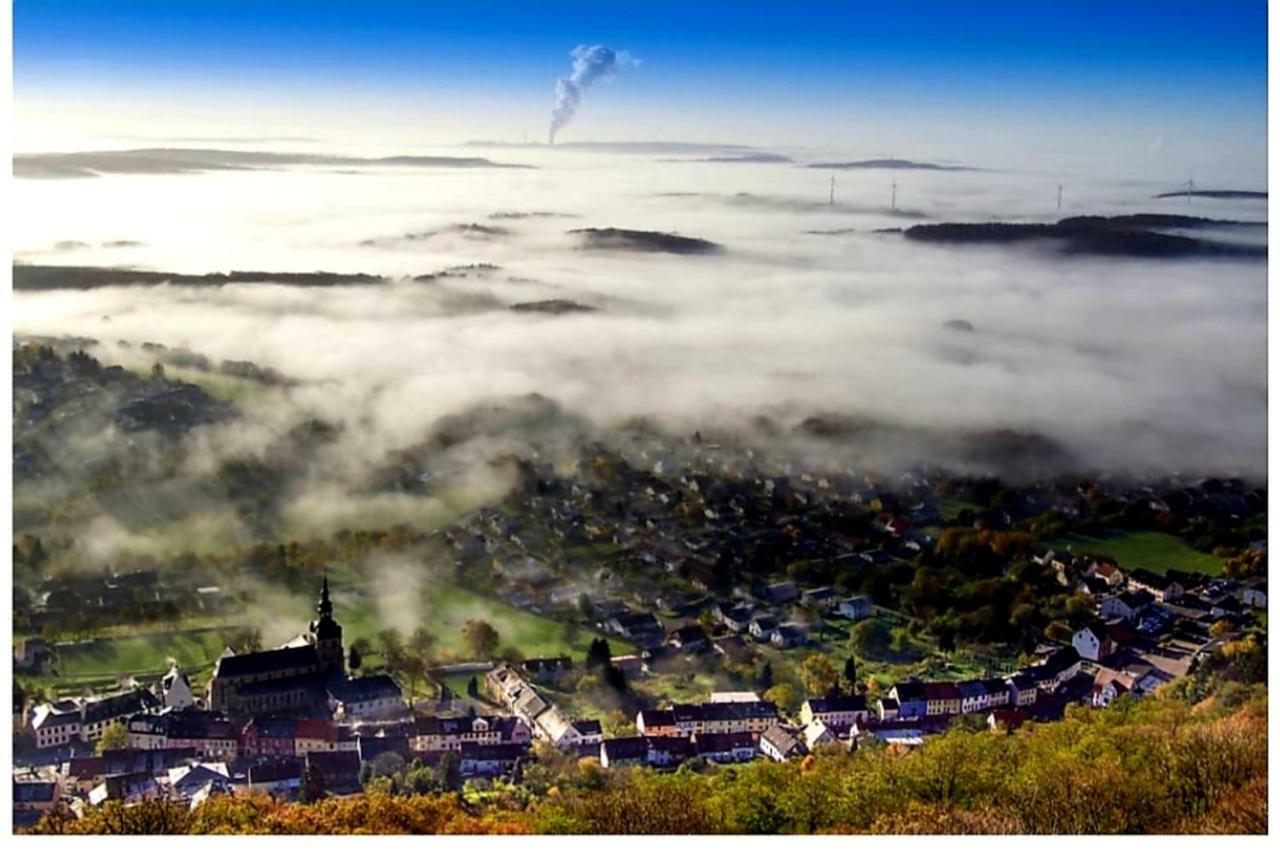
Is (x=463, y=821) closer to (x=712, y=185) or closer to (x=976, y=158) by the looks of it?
(x=712, y=185)

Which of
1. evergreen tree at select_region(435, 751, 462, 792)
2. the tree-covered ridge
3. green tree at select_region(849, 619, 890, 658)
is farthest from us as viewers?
green tree at select_region(849, 619, 890, 658)

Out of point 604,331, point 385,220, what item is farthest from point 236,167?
point 604,331

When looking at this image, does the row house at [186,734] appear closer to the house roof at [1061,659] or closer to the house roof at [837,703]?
the house roof at [837,703]

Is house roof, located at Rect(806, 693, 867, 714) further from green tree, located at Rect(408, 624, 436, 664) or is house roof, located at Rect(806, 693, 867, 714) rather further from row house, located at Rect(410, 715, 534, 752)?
green tree, located at Rect(408, 624, 436, 664)

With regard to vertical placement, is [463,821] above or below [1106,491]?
below

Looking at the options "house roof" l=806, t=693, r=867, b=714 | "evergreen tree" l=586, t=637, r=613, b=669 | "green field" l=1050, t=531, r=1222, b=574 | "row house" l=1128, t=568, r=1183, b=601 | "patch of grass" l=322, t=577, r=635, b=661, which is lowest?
"house roof" l=806, t=693, r=867, b=714

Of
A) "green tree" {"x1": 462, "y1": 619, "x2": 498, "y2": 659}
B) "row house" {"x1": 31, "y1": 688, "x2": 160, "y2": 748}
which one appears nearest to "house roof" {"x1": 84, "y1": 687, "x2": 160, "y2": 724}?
"row house" {"x1": 31, "y1": 688, "x2": 160, "y2": 748}

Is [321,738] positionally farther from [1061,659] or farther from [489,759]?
[1061,659]
